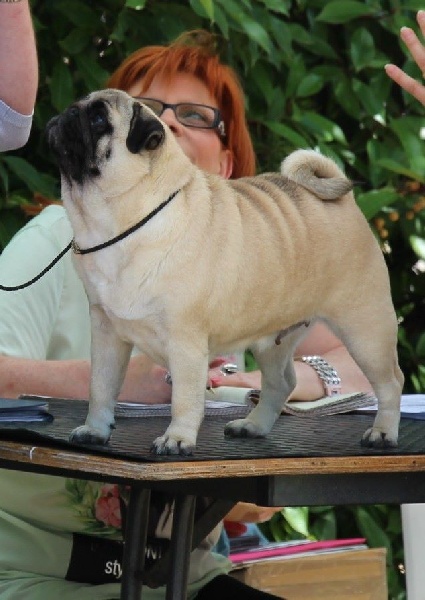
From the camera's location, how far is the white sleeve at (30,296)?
1978 millimetres

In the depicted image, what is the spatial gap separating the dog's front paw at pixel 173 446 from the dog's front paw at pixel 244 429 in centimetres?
20

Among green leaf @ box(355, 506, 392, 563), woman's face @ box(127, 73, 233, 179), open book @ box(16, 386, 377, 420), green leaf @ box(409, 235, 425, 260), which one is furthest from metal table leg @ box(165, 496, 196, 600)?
green leaf @ box(409, 235, 425, 260)

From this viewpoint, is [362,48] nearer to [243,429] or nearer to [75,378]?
[75,378]

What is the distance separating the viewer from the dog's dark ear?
129 cm

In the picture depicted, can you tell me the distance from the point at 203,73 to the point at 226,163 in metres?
0.20

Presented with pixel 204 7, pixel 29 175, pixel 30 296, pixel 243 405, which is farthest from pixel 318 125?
pixel 243 405

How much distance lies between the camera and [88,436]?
131 cm

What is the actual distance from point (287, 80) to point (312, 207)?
1.45 metres

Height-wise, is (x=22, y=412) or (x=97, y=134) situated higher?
(x=97, y=134)

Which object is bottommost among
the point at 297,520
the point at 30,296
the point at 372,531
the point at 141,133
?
the point at 372,531

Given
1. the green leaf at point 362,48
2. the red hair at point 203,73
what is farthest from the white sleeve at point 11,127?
the green leaf at point 362,48

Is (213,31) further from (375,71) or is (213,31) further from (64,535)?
(64,535)

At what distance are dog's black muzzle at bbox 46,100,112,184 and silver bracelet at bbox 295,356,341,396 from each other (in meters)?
0.80

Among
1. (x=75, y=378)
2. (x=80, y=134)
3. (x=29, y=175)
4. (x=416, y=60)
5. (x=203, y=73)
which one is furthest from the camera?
(x=29, y=175)
